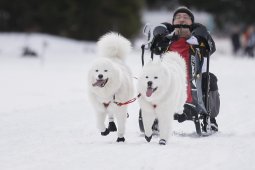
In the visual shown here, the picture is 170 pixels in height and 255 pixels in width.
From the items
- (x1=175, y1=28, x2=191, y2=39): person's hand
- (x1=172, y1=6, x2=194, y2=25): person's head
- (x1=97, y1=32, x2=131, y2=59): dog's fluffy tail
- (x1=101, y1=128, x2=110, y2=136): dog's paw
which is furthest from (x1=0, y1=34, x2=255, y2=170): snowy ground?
(x1=172, y1=6, x2=194, y2=25): person's head

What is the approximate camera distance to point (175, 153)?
661 centimetres

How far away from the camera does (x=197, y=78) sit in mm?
8141

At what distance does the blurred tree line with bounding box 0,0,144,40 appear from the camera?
3825 centimetres

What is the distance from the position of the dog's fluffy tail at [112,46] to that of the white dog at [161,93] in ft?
2.21

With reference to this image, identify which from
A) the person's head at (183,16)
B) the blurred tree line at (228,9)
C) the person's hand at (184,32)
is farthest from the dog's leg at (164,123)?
the blurred tree line at (228,9)

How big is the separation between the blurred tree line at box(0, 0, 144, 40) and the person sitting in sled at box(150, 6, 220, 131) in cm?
3011

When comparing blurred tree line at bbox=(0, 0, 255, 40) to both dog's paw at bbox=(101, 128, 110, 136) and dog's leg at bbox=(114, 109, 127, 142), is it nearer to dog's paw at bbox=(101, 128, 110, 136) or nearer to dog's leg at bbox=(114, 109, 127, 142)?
dog's paw at bbox=(101, 128, 110, 136)

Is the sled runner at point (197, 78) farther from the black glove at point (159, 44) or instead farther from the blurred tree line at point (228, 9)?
the blurred tree line at point (228, 9)

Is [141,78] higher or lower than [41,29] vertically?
lower

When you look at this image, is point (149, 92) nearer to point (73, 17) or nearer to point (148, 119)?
point (148, 119)

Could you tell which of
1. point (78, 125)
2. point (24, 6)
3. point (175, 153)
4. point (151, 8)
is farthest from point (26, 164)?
point (151, 8)

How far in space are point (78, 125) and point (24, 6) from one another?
96.3ft

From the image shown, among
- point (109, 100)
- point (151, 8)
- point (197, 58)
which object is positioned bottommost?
point (109, 100)

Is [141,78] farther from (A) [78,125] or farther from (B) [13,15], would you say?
(B) [13,15]
